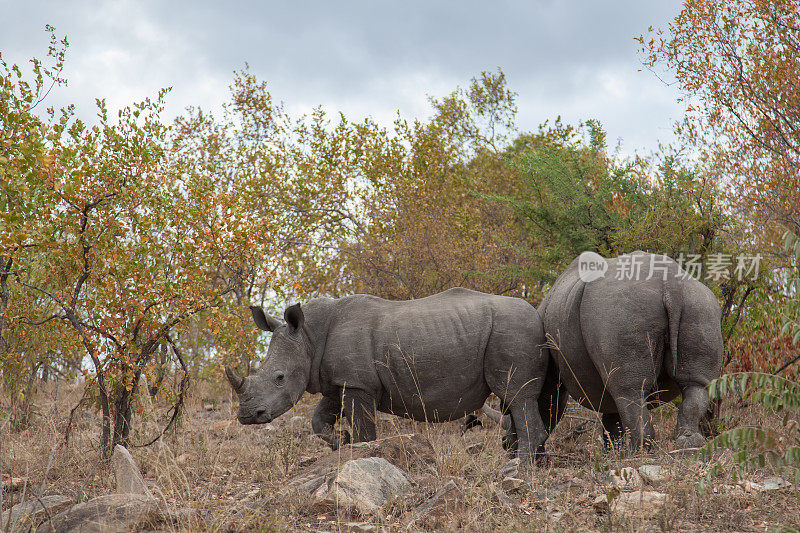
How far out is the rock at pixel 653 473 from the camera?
5086 millimetres

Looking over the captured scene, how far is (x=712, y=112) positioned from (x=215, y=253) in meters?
7.63

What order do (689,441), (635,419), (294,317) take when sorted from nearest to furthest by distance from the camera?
(689,441), (635,419), (294,317)

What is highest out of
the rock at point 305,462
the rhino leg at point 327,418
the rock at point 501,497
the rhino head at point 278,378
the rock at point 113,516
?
the rhino head at point 278,378

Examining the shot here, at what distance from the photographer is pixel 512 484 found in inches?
209

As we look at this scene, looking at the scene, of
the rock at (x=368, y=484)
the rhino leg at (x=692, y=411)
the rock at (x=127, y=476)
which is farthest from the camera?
the rhino leg at (x=692, y=411)

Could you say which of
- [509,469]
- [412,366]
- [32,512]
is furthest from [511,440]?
[32,512]

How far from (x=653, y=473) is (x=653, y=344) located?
1275mm

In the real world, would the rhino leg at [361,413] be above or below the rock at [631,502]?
above

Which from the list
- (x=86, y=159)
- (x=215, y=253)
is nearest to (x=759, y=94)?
(x=215, y=253)

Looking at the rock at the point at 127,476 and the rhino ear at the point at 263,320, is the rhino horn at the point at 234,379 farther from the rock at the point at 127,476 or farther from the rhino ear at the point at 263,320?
the rock at the point at 127,476

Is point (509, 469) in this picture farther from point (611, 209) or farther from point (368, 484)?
point (611, 209)

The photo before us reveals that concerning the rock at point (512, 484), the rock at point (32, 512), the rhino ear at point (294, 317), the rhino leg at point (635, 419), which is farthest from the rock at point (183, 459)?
the rhino leg at point (635, 419)

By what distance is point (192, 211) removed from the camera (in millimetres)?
7465

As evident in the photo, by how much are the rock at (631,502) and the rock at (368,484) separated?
1313 millimetres
